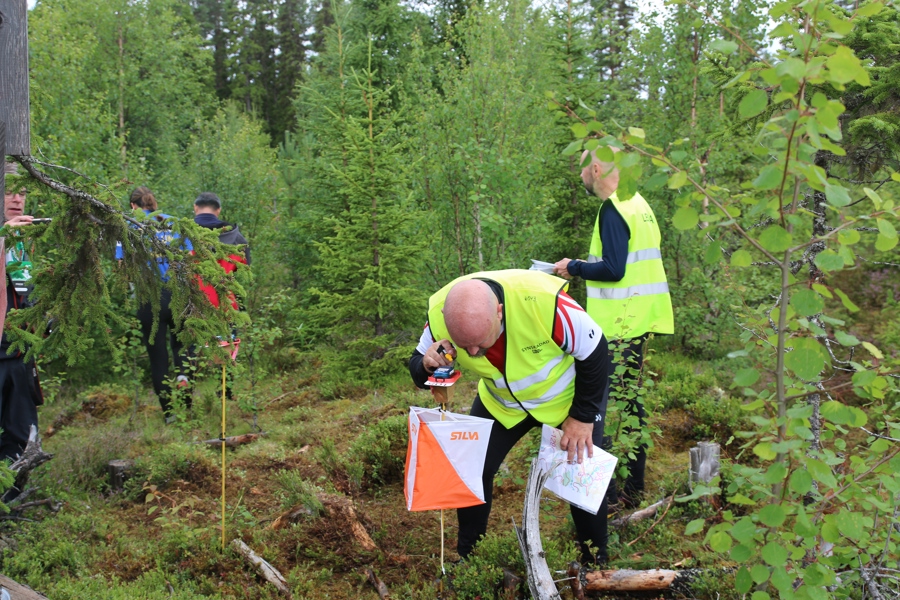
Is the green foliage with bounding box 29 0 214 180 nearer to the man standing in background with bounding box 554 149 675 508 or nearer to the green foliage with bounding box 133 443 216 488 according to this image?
the green foliage with bounding box 133 443 216 488

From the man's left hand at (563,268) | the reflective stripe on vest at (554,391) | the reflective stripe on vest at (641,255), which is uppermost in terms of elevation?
the reflective stripe on vest at (641,255)

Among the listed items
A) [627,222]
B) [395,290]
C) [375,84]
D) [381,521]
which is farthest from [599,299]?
[375,84]

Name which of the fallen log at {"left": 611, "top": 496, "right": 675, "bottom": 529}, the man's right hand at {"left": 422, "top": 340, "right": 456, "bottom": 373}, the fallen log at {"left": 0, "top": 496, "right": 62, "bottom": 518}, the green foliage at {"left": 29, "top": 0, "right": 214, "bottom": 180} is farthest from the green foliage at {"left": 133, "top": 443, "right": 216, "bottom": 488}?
the green foliage at {"left": 29, "top": 0, "right": 214, "bottom": 180}

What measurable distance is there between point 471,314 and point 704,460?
222 centimetres

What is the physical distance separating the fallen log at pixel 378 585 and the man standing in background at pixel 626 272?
179cm

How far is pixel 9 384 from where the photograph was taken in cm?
511

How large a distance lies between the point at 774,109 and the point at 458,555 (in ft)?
11.0

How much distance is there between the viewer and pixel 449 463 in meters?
3.73

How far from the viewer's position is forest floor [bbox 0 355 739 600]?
Result: 4016 mm

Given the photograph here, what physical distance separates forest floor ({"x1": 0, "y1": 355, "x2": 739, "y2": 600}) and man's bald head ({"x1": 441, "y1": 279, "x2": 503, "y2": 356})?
134cm

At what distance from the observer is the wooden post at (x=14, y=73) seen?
9.25 feet

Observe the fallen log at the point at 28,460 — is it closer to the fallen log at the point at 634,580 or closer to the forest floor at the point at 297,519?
the forest floor at the point at 297,519

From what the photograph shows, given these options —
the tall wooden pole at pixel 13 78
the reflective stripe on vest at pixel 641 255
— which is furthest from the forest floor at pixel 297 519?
the tall wooden pole at pixel 13 78

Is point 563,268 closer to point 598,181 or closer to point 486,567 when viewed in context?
point 598,181
